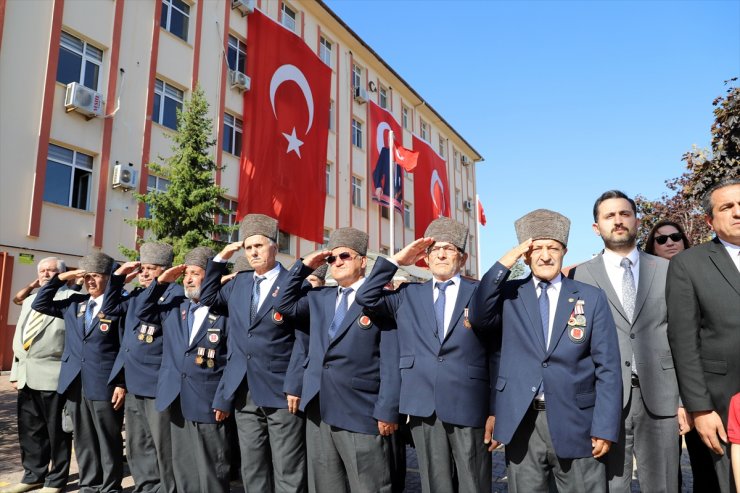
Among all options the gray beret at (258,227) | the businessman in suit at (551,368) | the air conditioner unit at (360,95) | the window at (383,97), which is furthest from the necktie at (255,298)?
the window at (383,97)

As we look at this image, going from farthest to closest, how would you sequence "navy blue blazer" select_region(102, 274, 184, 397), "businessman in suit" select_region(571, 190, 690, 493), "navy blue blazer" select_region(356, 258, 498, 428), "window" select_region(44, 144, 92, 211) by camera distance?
"window" select_region(44, 144, 92, 211) → "navy blue blazer" select_region(102, 274, 184, 397) → "navy blue blazer" select_region(356, 258, 498, 428) → "businessman in suit" select_region(571, 190, 690, 493)

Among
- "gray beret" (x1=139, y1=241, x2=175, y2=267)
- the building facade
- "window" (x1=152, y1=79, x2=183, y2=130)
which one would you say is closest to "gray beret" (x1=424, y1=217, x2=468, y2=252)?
"gray beret" (x1=139, y1=241, x2=175, y2=267)

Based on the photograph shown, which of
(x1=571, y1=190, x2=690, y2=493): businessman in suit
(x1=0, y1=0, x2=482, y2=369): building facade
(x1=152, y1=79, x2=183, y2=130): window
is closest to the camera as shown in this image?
(x1=571, y1=190, x2=690, y2=493): businessman in suit

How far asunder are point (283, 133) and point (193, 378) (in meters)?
14.3

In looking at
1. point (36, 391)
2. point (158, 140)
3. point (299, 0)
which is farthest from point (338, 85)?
point (36, 391)

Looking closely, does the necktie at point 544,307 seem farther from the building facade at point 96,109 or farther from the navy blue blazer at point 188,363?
the building facade at point 96,109

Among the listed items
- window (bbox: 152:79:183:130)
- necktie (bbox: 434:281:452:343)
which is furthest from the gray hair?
window (bbox: 152:79:183:130)

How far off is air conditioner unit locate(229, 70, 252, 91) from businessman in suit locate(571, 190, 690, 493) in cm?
1642

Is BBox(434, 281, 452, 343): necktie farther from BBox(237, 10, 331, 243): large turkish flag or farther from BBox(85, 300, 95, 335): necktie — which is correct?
BBox(237, 10, 331, 243): large turkish flag

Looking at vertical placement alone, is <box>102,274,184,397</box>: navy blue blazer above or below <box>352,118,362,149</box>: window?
below

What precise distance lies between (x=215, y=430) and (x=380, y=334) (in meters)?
1.63

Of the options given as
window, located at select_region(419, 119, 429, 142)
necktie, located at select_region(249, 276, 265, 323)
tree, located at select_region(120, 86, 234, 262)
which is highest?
window, located at select_region(419, 119, 429, 142)

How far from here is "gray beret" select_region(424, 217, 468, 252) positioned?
3518 mm

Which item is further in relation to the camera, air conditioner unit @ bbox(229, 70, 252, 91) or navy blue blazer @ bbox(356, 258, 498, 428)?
air conditioner unit @ bbox(229, 70, 252, 91)
